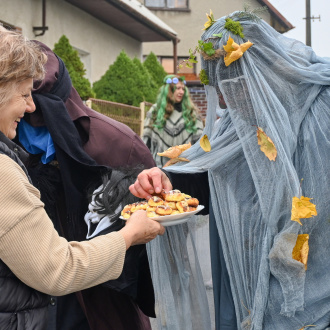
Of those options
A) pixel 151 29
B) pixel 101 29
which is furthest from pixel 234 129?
pixel 151 29

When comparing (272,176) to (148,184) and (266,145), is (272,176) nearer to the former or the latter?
(266,145)

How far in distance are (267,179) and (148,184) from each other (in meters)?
0.58

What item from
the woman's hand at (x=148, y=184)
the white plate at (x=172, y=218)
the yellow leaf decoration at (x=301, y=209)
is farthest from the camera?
the woman's hand at (x=148, y=184)

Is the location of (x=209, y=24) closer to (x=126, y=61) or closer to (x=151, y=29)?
(x=126, y=61)

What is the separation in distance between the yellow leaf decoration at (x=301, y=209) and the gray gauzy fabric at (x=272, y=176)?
0.07 m

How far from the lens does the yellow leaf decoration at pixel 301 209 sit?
2850 mm

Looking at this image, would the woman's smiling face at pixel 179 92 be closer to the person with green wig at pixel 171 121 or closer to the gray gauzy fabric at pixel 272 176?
the person with green wig at pixel 171 121

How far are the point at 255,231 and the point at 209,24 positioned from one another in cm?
104

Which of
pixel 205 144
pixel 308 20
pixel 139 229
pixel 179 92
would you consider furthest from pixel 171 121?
pixel 308 20

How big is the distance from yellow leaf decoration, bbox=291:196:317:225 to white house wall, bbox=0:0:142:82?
1204 centimetres

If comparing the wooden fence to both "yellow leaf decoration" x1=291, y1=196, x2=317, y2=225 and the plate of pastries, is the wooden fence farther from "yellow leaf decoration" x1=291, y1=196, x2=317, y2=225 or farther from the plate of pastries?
"yellow leaf decoration" x1=291, y1=196, x2=317, y2=225

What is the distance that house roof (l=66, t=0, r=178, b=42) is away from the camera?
17.4m

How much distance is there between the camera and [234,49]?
3.09m

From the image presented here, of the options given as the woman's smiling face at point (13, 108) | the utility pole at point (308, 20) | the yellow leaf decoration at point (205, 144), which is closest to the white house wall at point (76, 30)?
the utility pole at point (308, 20)
